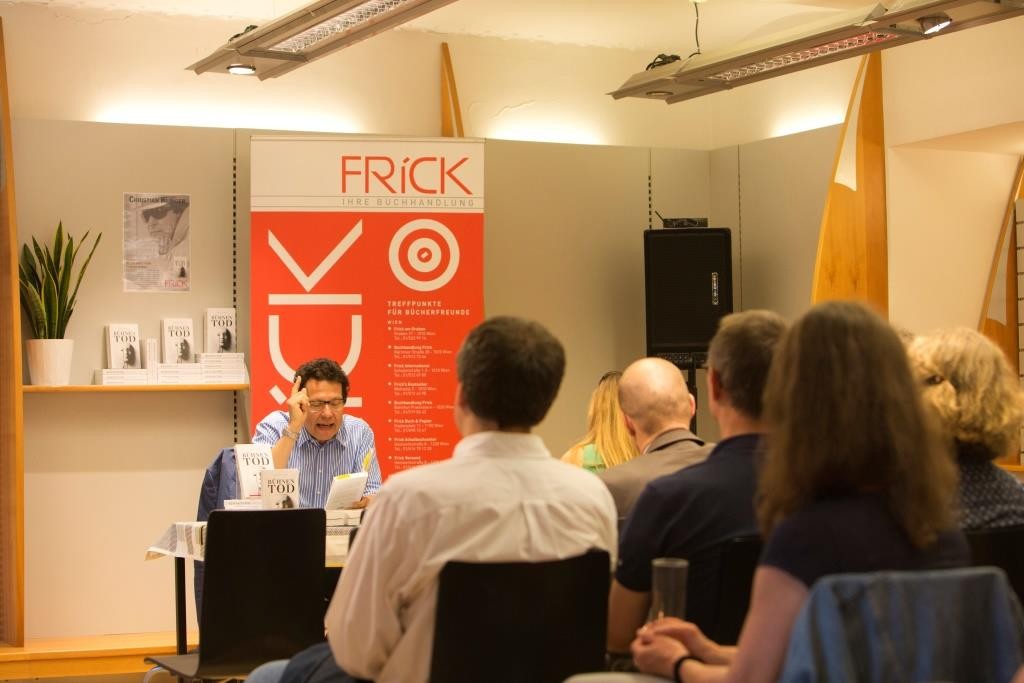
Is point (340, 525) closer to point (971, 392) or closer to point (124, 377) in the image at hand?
point (971, 392)

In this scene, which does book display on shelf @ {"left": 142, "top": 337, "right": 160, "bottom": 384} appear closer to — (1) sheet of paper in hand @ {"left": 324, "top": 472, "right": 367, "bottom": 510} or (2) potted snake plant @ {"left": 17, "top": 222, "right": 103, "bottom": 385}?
(2) potted snake plant @ {"left": 17, "top": 222, "right": 103, "bottom": 385}

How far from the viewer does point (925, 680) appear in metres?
1.83

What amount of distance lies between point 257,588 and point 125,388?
280cm

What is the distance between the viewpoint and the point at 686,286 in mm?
7137

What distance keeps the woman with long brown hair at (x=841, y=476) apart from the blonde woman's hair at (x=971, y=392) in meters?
0.74

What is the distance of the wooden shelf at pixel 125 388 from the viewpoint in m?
6.12

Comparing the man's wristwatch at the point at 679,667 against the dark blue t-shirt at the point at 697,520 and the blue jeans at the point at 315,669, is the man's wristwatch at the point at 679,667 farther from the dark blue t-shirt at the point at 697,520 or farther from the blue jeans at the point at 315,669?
the blue jeans at the point at 315,669

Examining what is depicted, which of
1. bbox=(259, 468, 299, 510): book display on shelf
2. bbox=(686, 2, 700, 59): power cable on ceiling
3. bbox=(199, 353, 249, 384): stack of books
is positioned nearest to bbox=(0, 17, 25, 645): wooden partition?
bbox=(199, 353, 249, 384): stack of books

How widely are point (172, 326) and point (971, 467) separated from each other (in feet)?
15.5

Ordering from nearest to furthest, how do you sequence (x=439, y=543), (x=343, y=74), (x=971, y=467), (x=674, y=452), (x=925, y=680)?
(x=925, y=680)
(x=439, y=543)
(x=971, y=467)
(x=674, y=452)
(x=343, y=74)

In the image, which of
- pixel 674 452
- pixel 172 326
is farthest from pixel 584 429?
pixel 674 452

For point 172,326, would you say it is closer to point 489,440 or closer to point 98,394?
point 98,394

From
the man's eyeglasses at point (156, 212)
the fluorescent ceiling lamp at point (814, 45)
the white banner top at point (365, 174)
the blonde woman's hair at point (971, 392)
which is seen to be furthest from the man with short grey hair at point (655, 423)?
the man's eyeglasses at point (156, 212)

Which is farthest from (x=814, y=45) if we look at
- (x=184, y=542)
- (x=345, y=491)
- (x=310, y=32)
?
(x=184, y=542)
